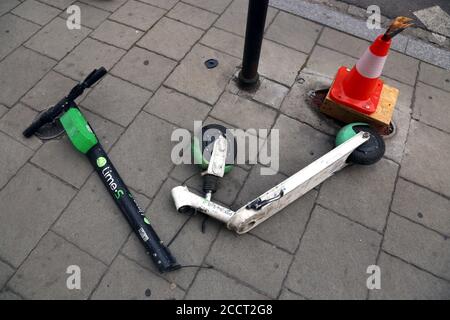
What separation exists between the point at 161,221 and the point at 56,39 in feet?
8.99

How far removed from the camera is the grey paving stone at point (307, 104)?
341 centimetres

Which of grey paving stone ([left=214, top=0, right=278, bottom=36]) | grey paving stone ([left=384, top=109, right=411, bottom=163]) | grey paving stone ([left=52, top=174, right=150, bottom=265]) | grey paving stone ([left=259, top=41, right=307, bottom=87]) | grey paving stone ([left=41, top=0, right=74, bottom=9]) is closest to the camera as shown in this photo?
grey paving stone ([left=52, top=174, right=150, bottom=265])

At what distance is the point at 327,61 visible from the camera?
3943mm

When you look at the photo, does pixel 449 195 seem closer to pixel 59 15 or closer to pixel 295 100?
pixel 295 100

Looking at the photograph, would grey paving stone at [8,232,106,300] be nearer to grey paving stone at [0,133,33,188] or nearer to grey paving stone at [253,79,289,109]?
grey paving stone at [0,133,33,188]

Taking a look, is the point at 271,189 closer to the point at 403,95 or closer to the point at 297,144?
the point at 297,144

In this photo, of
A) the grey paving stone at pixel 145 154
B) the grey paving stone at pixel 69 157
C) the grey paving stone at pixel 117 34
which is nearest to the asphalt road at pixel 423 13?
the grey paving stone at pixel 117 34

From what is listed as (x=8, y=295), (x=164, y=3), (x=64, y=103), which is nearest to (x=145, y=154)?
(x=64, y=103)

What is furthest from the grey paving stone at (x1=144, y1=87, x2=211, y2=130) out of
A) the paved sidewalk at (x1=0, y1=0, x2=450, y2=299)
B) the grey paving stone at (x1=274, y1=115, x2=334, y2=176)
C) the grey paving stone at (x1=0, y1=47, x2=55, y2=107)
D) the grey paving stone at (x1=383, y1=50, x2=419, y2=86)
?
the grey paving stone at (x1=383, y1=50, x2=419, y2=86)

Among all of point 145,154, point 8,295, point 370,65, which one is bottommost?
point 8,295

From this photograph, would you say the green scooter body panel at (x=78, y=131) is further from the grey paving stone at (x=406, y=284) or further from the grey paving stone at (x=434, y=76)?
the grey paving stone at (x=434, y=76)

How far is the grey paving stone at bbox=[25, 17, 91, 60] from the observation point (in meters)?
3.84

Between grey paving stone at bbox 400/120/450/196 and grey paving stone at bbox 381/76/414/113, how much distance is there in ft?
0.65

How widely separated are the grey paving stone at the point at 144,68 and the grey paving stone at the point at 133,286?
6.29 ft
